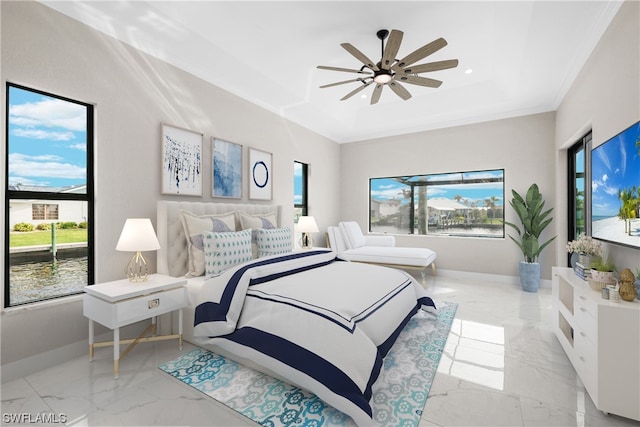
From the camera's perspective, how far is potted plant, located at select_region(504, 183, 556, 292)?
14.0 feet

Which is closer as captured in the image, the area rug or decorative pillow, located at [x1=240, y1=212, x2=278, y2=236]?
the area rug

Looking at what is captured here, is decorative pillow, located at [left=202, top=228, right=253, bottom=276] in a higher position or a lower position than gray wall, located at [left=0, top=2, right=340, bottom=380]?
lower

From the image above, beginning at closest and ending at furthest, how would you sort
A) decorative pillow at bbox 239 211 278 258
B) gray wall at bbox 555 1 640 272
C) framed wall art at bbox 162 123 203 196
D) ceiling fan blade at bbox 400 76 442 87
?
gray wall at bbox 555 1 640 272 < ceiling fan blade at bbox 400 76 442 87 < framed wall art at bbox 162 123 203 196 < decorative pillow at bbox 239 211 278 258

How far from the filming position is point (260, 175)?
169 inches

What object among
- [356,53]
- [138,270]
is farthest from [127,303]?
[356,53]

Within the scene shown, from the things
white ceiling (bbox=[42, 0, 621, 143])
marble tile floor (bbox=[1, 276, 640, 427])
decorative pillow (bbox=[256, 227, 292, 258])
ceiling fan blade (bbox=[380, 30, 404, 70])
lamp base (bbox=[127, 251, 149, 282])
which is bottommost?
marble tile floor (bbox=[1, 276, 640, 427])

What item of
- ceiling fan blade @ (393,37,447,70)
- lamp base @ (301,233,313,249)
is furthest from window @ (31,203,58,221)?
ceiling fan blade @ (393,37,447,70)

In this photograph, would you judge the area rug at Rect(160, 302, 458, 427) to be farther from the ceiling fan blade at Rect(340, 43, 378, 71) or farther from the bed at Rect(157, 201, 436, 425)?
the ceiling fan blade at Rect(340, 43, 378, 71)

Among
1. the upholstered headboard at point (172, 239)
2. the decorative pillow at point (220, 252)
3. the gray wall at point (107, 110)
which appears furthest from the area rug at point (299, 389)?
the gray wall at point (107, 110)

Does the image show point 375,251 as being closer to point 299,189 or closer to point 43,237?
point 299,189

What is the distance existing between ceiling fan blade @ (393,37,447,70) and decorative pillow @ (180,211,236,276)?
235 centimetres

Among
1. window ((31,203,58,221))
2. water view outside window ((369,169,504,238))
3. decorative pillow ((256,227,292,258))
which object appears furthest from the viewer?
water view outside window ((369,169,504,238))

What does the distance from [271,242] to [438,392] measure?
6.99ft

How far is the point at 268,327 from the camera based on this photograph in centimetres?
197
